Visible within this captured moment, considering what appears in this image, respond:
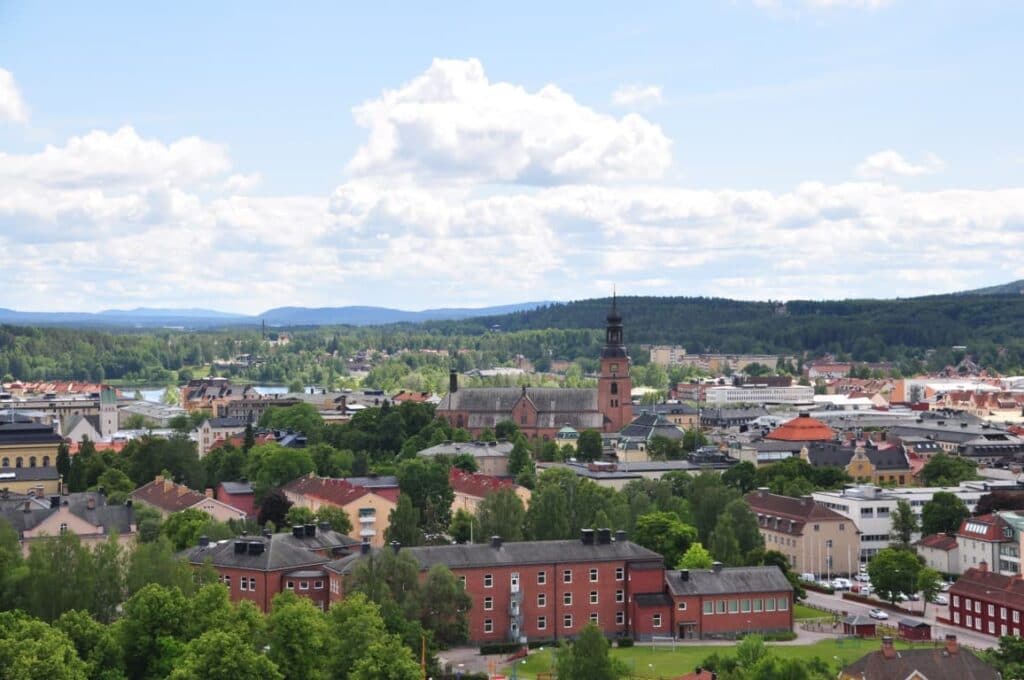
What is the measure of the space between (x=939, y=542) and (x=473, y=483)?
28131mm

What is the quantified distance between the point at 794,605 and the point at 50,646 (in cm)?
3542

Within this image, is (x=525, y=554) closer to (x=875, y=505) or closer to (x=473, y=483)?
(x=875, y=505)

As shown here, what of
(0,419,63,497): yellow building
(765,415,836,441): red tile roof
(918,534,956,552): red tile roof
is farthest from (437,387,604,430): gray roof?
(918,534,956,552): red tile roof

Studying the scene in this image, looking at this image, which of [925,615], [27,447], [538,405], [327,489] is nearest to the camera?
[925,615]

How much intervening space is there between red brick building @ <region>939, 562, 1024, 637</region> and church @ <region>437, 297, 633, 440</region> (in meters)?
75.9

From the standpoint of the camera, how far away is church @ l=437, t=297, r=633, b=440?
143 meters

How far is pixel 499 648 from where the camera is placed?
201ft

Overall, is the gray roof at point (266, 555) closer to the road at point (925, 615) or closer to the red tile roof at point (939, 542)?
the road at point (925, 615)

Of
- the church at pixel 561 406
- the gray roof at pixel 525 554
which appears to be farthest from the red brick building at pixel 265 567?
the church at pixel 561 406

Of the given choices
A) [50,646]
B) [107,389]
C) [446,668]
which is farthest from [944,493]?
[107,389]

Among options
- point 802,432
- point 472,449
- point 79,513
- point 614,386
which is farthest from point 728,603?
point 614,386

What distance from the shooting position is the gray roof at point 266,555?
63625mm

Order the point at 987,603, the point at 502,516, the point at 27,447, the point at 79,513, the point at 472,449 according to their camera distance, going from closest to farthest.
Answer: the point at 987,603 → the point at 79,513 → the point at 502,516 → the point at 27,447 → the point at 472,449

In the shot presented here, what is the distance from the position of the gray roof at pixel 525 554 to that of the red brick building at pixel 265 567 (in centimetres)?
131
